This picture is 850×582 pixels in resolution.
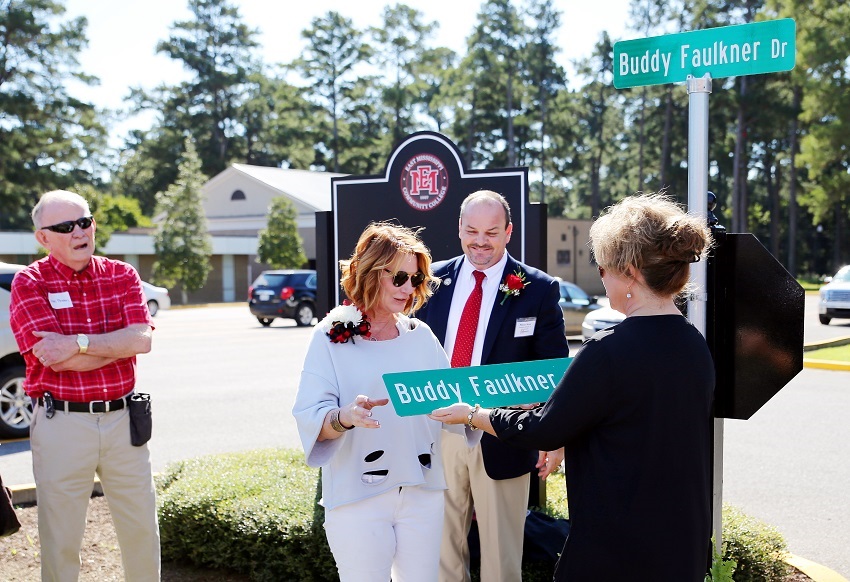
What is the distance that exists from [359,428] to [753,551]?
7.73 ft

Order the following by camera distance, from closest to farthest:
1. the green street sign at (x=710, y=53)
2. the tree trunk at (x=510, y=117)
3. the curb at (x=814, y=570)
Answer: the green street sign at (x=710, y=53) → the curb at (x=814, y=570) → the tree trunk at (x=510, y=117)

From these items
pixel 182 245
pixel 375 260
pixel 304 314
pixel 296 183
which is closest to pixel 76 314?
pixel 375 260

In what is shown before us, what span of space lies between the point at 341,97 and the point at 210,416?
56505 millimetres

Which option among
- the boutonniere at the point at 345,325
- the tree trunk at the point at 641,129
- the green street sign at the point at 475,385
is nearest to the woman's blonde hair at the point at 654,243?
the green street sign at the point at 475,385

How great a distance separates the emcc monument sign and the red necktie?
956mm

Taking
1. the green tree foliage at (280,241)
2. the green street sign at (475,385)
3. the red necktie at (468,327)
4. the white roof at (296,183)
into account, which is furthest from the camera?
the white roof at (296,183)

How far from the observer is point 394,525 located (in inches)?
114

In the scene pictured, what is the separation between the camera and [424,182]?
17.4ft

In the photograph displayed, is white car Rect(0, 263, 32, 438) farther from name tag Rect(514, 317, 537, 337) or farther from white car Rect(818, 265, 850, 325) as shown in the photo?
white car Rect(818, 265, 850, 325)

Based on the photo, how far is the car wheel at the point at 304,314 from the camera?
22.8m

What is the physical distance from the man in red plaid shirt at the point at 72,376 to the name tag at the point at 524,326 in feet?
5.45

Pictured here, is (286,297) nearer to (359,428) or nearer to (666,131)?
(359,428)

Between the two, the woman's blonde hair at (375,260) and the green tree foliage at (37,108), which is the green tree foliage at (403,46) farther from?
the woman's blonde hair at (375,260)

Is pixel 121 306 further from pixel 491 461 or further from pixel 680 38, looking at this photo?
pixel 680 38
